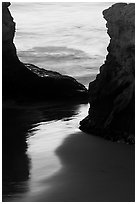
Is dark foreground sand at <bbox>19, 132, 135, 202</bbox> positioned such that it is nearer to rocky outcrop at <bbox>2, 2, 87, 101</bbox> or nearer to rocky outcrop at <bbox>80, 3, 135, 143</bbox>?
rocky outcrop at <bbox>80, 3, 135, 143</bbox>

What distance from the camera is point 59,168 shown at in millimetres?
11430

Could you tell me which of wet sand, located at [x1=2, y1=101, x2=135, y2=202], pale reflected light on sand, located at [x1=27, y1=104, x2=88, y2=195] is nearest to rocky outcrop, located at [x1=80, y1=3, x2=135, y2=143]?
wet sand, located at [x1=2, y1=101, x2=135, y2=202]

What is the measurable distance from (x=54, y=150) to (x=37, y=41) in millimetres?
19180

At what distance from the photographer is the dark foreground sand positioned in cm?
962

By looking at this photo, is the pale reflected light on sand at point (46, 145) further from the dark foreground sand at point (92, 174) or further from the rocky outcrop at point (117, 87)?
the rocky outcrop at point (117, 87)

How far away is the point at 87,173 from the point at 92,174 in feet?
0.40

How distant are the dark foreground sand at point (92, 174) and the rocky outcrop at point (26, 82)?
24.3 ft

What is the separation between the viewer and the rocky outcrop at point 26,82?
68.9 feet

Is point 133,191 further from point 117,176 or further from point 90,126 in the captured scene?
point 90,126

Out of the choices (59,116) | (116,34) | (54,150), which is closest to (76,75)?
(59,116)

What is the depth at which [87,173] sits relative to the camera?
10.9 metres

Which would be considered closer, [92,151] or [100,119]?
[92,151]

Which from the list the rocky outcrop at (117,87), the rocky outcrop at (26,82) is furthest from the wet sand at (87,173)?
the rocky outcrop at (26,82)

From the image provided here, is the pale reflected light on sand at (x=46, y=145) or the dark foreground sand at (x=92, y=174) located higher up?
the dark foreground sand at (x=92, y=174)
